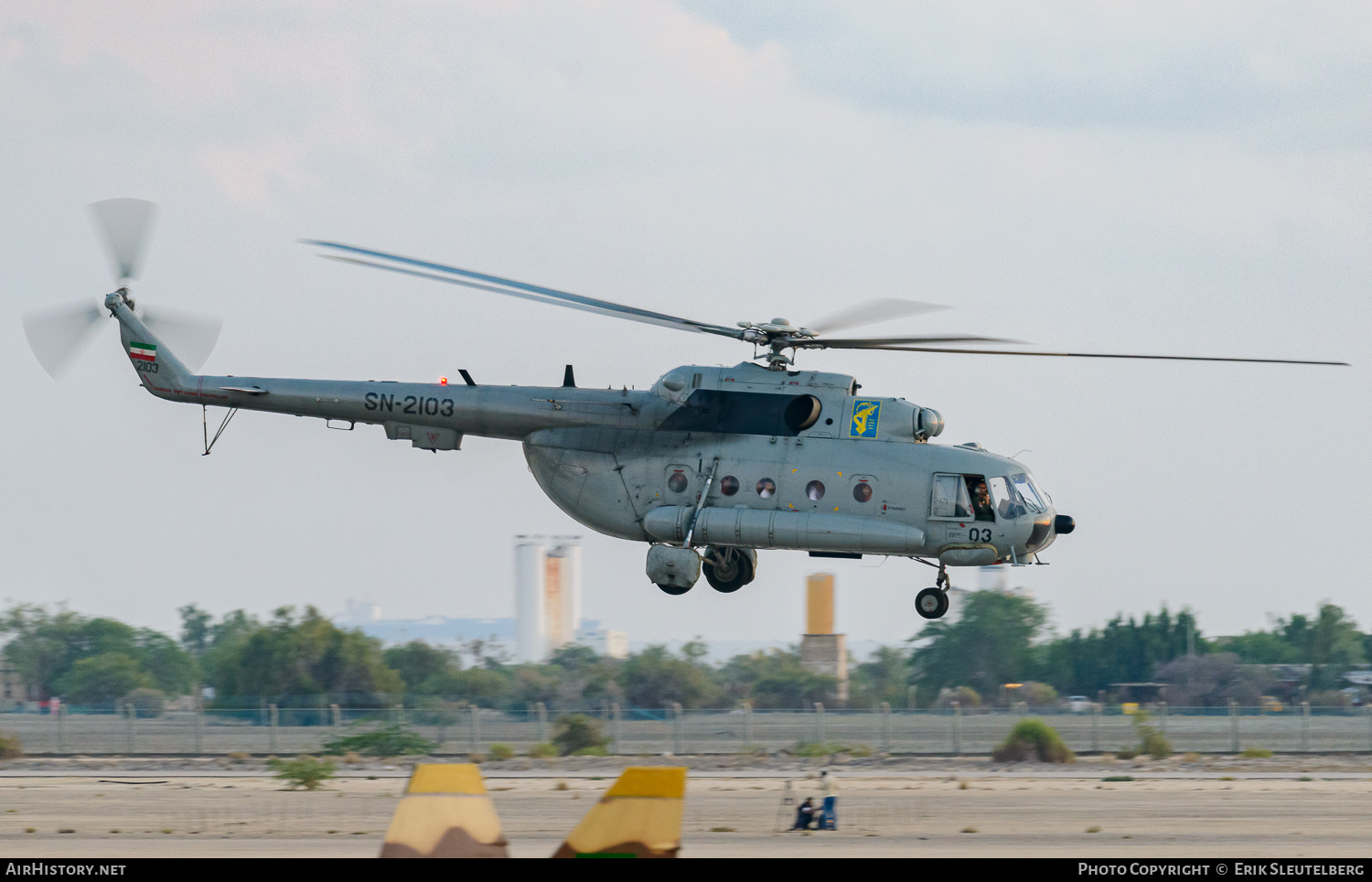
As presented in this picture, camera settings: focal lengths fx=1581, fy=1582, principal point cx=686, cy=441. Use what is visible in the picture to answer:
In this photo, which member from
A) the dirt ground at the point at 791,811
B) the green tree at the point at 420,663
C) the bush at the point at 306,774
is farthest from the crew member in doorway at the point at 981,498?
the green tree at the point at 420,663

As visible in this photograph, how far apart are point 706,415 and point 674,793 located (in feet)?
39.2

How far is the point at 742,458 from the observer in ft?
91.4

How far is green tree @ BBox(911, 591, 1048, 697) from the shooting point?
2739 inches

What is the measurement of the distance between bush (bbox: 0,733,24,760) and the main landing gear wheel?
29087 millimetres

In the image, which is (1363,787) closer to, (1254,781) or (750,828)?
(1254,781)

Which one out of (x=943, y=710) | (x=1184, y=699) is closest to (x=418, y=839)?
(x=943, y=710)

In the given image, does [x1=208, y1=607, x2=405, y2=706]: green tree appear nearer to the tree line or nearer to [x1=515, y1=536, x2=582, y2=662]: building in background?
the tree line

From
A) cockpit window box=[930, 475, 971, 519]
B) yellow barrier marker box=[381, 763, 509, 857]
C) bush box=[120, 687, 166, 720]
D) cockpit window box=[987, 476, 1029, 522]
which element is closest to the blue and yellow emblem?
cockpit window box=[930, 475, 971, 519]

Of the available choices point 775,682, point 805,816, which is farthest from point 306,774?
point 775,682

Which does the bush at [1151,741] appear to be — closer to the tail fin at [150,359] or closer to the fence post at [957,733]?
the fence post at [957,733]

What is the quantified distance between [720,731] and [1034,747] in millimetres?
9425

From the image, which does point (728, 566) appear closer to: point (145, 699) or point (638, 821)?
point (638, 821)

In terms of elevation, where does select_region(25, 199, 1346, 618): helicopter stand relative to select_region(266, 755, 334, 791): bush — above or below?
above

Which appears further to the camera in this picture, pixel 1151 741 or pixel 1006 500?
pixel 1151 741
